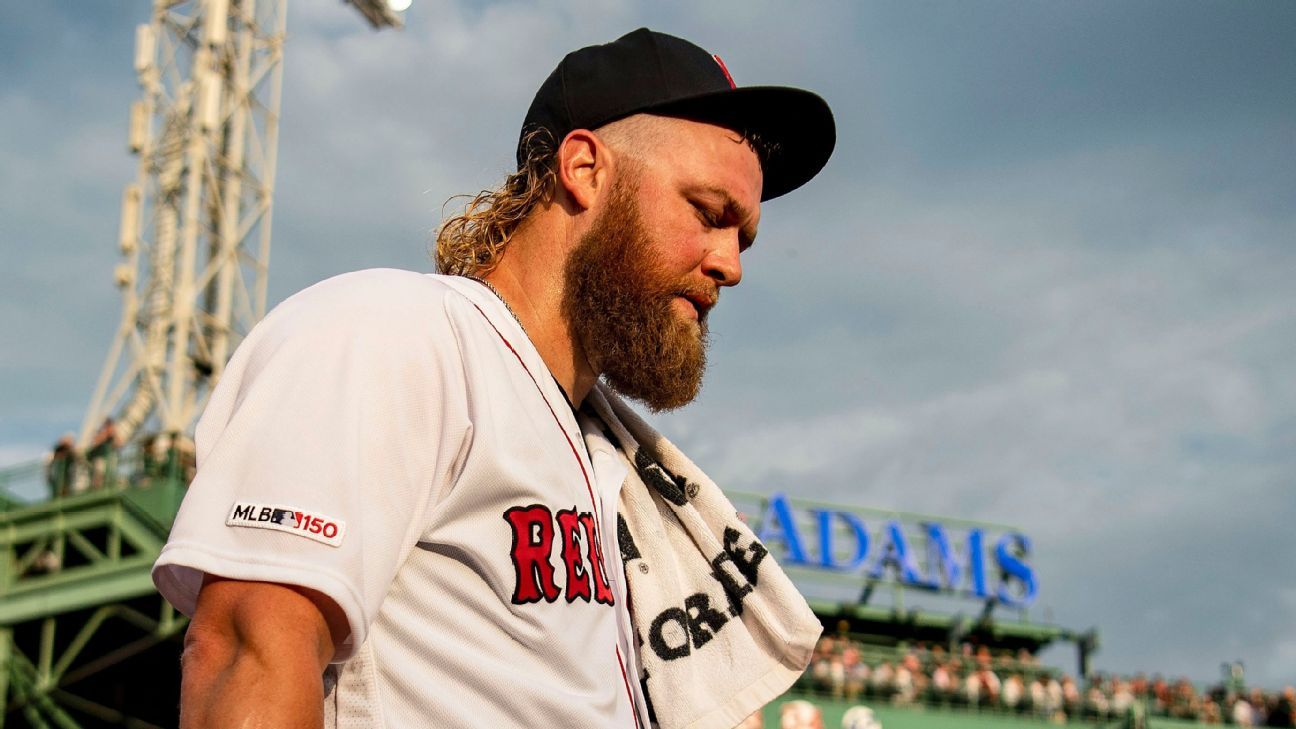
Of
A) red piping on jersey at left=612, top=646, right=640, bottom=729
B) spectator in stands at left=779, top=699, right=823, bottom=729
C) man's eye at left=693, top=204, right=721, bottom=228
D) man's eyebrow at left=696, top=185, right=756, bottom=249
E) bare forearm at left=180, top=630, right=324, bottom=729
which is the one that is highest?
spectator in stands at left=779, top=699, right=823, bottom=729

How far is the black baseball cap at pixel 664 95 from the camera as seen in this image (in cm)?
259

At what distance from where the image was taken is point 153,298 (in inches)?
990

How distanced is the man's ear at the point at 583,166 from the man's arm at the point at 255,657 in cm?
124

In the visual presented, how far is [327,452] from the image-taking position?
164 centimetres

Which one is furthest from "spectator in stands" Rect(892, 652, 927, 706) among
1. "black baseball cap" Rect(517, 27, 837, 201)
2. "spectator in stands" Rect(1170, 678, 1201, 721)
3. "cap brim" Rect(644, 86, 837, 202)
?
"black baseball cap" Rect(517, 27, 837, 201)

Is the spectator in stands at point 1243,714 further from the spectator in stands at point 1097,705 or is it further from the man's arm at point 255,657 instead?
the man's arm at point 255,657

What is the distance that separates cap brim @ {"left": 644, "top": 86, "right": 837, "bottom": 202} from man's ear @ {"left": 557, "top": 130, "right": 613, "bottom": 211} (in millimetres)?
131

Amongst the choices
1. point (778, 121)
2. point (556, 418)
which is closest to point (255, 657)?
point (556, 418)

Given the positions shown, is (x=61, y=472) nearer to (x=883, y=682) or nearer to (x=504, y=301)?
(x=883, y=682)

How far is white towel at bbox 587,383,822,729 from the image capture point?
8.69 ft

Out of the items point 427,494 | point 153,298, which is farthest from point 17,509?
point 427,494

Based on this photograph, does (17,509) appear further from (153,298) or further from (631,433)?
(631,433)

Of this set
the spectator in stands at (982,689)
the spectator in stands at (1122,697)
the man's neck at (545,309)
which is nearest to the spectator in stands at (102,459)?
the spectator in stands at (982,689)

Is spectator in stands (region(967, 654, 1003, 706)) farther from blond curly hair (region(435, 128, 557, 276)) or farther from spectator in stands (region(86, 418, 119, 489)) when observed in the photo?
blond curly hair (region(435, 128, 557, 276))
